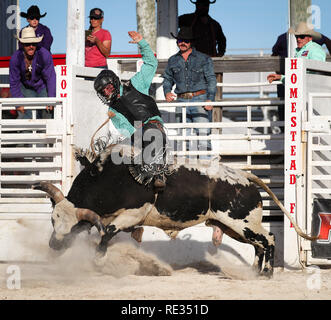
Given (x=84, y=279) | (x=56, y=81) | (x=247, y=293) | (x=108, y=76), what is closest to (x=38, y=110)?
(x=56, y=81)

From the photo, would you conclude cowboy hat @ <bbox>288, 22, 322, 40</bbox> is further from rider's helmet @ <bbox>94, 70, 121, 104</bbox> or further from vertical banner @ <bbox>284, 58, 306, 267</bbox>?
rider's helmet @ <bbox>94, 70, 121, 104</bbox>

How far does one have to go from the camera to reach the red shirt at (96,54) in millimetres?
9703

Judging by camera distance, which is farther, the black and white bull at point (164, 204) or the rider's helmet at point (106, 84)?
the rider's helmet at point (106, 84)

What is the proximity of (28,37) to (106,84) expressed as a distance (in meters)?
2.39

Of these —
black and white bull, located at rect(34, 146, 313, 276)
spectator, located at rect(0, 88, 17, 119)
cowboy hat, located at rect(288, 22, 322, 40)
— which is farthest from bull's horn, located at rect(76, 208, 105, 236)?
spectator, located at rect(0, 88, 17, 119)

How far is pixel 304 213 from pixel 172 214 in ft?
5.57

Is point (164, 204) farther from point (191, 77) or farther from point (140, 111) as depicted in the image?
point (191, 77)

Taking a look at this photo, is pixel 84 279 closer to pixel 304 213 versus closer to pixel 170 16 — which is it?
pixel 304 213

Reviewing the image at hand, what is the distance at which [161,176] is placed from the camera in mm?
7348

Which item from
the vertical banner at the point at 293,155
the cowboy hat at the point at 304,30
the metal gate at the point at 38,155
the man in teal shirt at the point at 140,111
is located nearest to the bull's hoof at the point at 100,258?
the man in teal shirt at the point at 140,111

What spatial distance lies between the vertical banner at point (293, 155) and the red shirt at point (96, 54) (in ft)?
8.69

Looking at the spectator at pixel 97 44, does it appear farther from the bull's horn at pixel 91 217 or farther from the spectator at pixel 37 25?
the bull's horn at pixel 91 217

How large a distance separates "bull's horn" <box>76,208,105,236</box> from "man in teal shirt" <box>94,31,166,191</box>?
1.81ft
